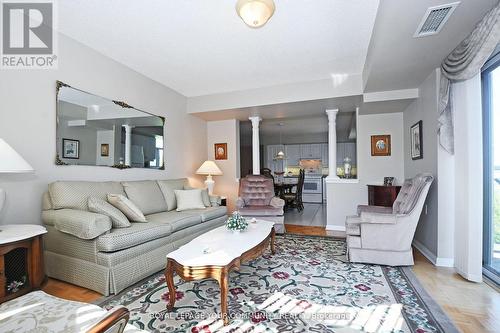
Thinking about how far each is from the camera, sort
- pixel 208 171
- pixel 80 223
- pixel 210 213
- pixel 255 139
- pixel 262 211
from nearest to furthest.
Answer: pixel 80 223 → pixel 210 213 → pixel 262 211 → pixel 208 171 → pixel 255 139

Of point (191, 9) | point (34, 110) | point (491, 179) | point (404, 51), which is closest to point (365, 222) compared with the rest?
point (491, 179)

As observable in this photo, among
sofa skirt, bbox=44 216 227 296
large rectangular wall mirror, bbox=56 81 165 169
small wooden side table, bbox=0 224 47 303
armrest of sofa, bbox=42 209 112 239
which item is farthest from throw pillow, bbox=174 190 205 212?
small wooden side table, bbox=0 224 47 303

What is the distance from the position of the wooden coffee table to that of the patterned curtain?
7.48 feet

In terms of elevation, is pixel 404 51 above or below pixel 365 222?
above

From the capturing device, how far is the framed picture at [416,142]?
3.42 meters

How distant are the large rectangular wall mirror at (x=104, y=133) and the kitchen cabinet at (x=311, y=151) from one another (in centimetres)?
651

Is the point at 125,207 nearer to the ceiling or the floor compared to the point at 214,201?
nearer to the ceiling

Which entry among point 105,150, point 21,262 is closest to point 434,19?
point 105,150

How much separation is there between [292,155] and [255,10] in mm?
8249

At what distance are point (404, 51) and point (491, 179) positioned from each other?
61.3 inches

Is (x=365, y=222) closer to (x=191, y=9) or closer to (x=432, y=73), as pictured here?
(x=432, y=73)

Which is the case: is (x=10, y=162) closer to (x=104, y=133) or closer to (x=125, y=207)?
(x=125, y=207)

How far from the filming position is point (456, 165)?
8.54ft

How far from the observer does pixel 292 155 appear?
983cm
